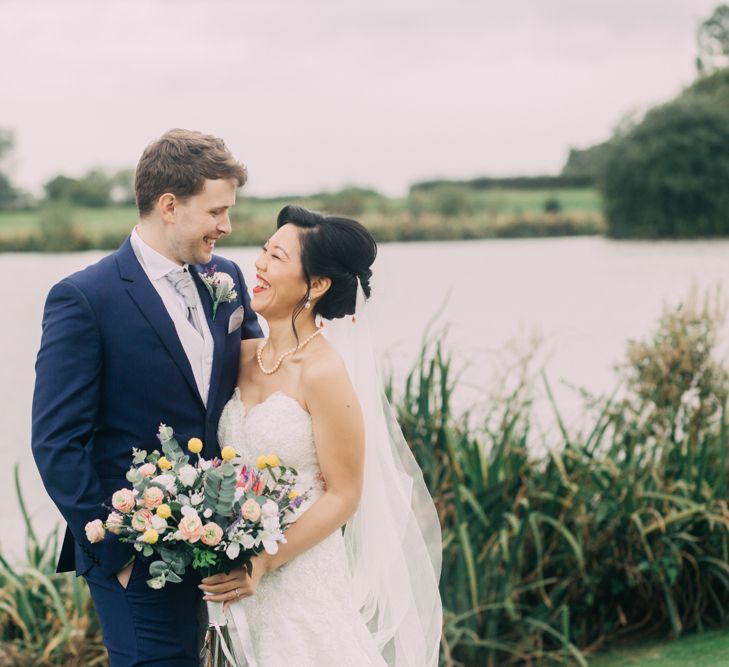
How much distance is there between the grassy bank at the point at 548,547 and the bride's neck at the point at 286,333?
1.92 metres

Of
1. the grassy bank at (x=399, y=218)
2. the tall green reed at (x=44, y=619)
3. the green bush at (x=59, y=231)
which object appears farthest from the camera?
the green bush at (x=59, y=231)

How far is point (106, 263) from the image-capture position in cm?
296

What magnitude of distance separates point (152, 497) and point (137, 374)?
484 mm

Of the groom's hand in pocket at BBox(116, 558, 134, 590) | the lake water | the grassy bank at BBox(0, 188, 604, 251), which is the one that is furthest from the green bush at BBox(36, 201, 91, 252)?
the groom's hand in pocket at BBox(116, 558, 134, 590)

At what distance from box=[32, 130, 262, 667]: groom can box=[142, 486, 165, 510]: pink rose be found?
0.85 feet

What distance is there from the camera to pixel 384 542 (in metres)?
3.44

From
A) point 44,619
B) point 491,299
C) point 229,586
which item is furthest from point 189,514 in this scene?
point 491,299

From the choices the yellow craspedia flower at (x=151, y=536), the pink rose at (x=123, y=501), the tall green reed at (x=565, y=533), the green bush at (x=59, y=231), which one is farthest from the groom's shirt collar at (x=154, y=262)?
the green bush at (x=59, y=231)

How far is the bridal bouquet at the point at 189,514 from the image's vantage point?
8.26 ft

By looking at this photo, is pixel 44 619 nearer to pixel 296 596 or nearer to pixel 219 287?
pixel 296 596

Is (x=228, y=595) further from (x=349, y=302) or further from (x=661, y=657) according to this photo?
(x=661, y=657)

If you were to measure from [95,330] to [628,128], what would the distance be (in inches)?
843

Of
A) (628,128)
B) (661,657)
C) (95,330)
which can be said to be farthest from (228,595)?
(628,128)

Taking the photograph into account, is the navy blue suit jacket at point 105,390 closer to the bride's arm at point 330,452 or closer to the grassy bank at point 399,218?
the bride's arm at point 330,452
